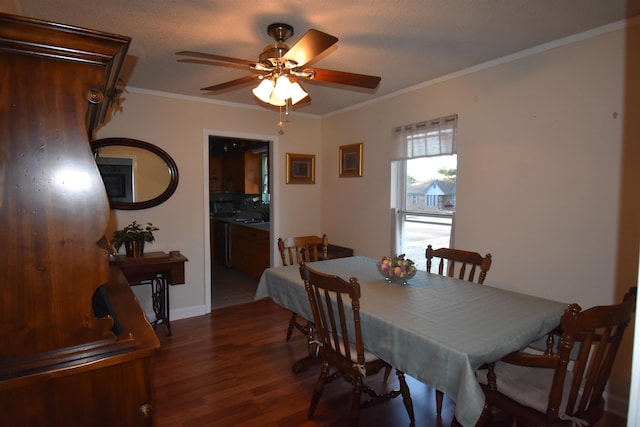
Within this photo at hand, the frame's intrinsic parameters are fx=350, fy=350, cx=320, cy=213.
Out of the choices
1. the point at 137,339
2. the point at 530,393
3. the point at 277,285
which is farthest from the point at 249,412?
the point at 530,393

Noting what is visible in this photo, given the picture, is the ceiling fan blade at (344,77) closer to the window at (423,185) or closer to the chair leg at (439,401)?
the window at (423,185)

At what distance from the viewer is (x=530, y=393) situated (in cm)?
150

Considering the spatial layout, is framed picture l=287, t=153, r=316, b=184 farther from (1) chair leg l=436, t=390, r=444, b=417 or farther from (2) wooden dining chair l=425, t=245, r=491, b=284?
(1) chair leg l=436, t=390, r=444, b=417

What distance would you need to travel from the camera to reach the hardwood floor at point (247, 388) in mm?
2084

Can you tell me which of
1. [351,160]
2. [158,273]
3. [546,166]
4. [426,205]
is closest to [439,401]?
[546,166]

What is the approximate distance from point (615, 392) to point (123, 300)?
2813mm

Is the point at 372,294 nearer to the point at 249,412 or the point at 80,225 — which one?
the point at 249,412

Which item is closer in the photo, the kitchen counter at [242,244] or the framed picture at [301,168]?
the framed picture at [301,168]

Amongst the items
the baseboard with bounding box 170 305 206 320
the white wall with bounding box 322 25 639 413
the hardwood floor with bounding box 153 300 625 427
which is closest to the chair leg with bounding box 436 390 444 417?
the hardwood floor with bounding box 153 300 625 427

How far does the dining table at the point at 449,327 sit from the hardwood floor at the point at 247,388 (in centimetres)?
59

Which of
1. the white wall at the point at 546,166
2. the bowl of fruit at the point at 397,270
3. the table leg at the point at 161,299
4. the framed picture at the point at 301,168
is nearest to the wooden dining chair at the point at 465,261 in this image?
the white wall at the point at 546,166

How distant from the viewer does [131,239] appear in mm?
3260

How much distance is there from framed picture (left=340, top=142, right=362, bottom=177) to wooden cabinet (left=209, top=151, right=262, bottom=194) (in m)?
2.35

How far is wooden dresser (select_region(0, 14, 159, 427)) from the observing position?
0.92 meters
